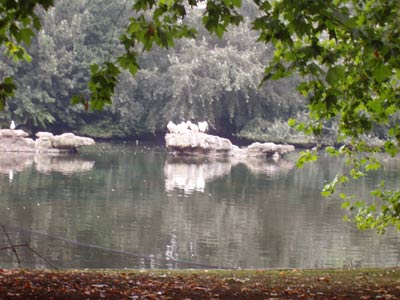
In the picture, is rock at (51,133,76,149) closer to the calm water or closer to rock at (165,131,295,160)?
the calm water

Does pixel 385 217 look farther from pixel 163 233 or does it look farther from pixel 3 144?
pixel 3 144

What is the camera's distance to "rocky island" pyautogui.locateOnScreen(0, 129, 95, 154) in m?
37.4

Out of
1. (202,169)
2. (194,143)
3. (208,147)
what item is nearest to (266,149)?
(208,147)

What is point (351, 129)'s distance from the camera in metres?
8.05

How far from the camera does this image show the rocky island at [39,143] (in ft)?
123

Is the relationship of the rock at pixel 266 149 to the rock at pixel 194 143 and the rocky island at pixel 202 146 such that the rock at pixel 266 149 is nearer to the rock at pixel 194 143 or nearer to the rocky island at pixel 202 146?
the rocky island at pixel 202 146

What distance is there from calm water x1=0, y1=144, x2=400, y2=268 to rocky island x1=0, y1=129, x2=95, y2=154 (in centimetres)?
561

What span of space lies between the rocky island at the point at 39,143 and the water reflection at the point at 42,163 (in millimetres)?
868

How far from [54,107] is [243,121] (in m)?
13.0

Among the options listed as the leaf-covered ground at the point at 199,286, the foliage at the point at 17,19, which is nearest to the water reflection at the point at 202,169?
the leaf-covered ground at the point at 199,286

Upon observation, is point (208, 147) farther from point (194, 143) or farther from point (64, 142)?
point (64, 142)

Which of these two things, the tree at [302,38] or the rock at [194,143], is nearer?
the tree at [302,38]

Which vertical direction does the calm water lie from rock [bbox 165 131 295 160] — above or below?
below

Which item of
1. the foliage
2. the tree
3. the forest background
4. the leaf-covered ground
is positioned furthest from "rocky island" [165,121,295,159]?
the foliage
